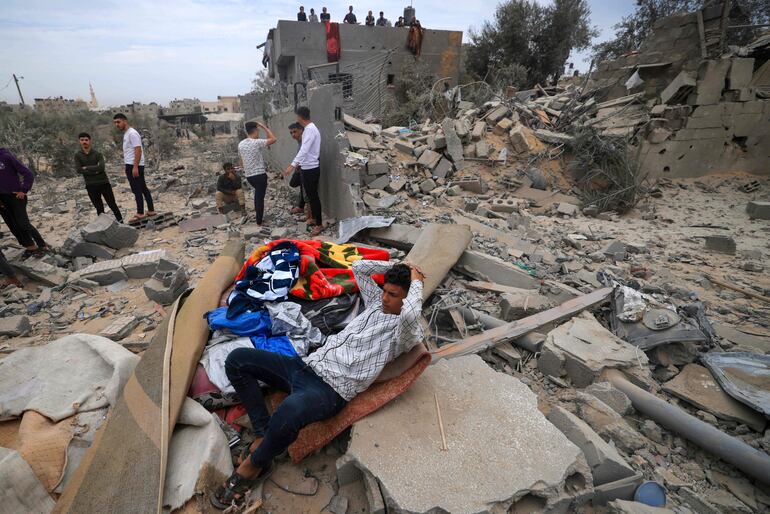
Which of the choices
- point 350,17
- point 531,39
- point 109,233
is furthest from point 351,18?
point 109,233

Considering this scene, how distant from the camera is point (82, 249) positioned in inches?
202

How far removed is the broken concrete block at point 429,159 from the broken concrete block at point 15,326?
6.42 metres

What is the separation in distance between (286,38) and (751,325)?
16.7 metres

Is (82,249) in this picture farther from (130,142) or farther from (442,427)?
(442,427)

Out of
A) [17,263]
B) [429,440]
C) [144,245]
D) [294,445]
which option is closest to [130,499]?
[294,445]

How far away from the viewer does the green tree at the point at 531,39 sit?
1744 cm

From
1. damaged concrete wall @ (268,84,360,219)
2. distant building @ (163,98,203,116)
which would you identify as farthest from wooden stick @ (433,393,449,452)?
distant building @ (163,98,203,116)

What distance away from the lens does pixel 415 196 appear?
678 centimetres

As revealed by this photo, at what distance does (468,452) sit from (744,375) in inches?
Result: 93.3

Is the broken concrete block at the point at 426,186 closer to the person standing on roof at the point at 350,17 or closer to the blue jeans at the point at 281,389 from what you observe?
the blue jeans at the point at 281,389

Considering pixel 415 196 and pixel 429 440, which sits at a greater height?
pixel 415 196

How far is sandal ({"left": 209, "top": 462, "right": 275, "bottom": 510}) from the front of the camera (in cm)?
192

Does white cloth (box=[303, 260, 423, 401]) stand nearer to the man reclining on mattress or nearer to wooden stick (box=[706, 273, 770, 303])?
the man reclining on mattress

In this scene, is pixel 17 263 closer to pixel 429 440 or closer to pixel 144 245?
pixel 144 245
